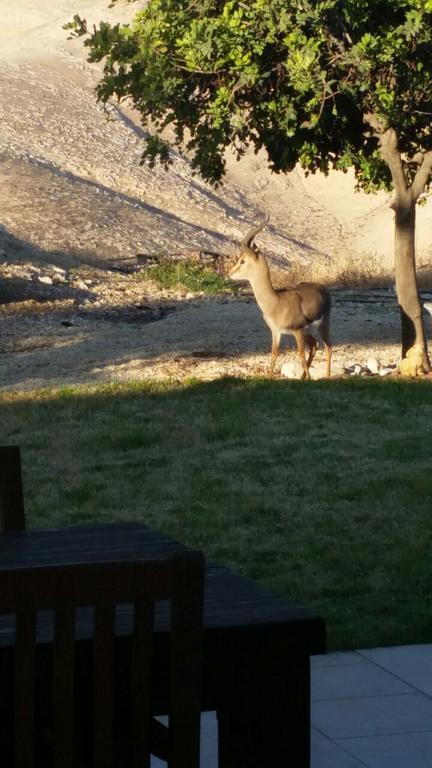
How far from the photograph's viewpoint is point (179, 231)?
48.7 metres

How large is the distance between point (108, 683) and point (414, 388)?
10394mm

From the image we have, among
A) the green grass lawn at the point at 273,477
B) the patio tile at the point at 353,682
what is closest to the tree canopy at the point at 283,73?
the green grass lawn at the point at 273,477

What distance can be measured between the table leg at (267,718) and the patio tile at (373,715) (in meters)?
1.54

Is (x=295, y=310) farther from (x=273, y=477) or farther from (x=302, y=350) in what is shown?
(x=273, y=477)

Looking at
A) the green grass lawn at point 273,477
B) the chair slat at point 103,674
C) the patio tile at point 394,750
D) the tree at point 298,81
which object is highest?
the tree at point 298,81

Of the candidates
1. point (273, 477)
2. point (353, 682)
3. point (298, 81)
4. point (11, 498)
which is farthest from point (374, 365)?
point (11, 498)

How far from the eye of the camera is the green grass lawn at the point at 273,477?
7129mm

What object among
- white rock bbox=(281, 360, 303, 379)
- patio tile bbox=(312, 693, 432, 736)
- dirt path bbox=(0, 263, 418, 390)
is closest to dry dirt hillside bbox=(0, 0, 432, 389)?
dirt path bbox=(0, 263, 418, 390)

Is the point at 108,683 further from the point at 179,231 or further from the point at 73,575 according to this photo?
the point at 179,231

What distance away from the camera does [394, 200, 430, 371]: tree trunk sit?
14.7 metres

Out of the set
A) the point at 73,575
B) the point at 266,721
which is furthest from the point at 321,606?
the point at 73,575

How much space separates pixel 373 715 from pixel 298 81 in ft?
29.8

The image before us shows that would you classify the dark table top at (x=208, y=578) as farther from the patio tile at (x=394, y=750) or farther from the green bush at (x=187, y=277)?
the green bush at (x=187, y=277)

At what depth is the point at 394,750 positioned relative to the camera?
4.68m
